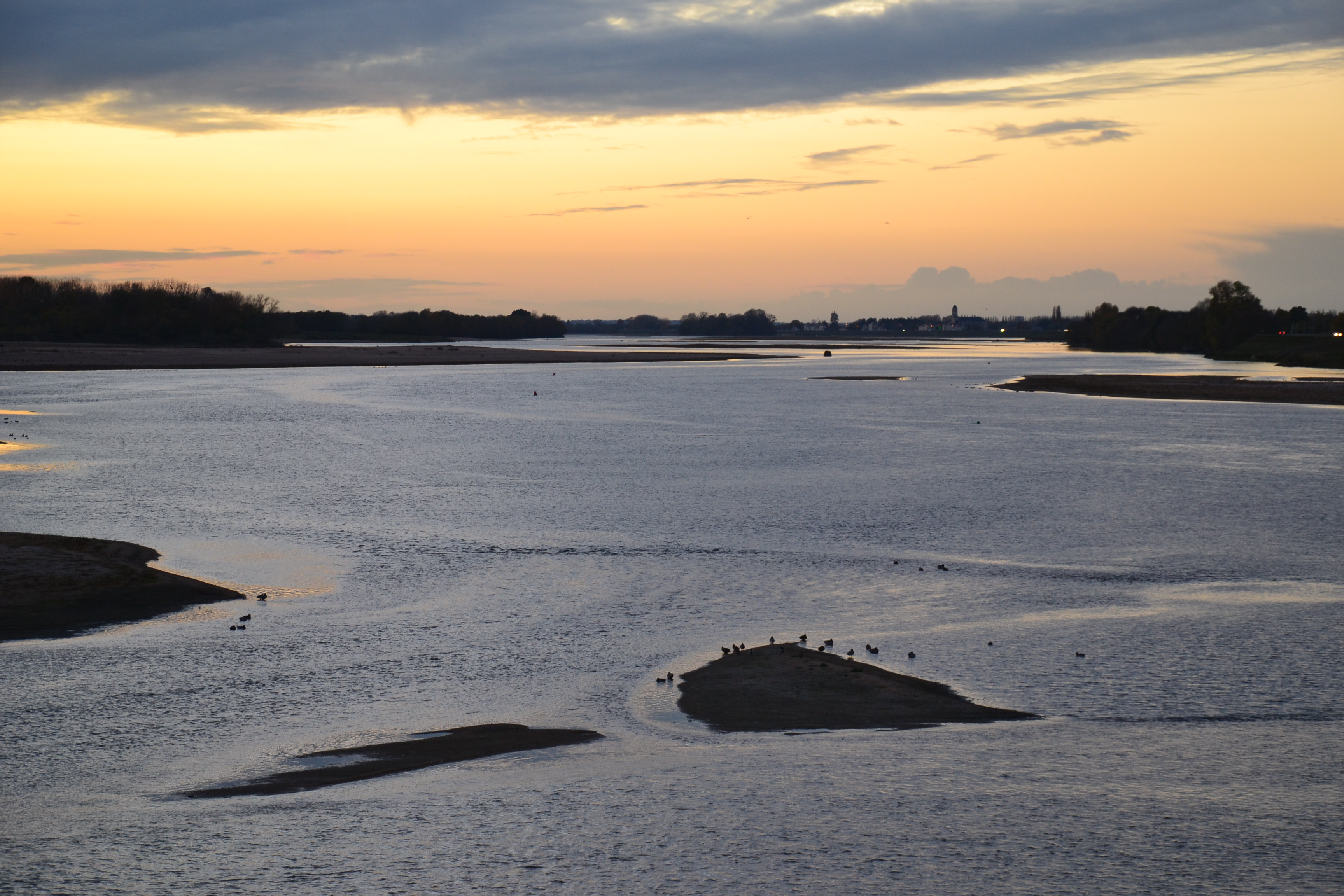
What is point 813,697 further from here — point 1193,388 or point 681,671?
point 1193,388

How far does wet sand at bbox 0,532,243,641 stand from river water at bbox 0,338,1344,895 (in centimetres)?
84

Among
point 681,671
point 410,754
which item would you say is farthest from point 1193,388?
point 410,754

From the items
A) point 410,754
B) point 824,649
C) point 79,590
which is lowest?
point 410,754

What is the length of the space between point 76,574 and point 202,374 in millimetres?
118038

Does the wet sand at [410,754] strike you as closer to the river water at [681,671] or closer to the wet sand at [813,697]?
the river water at [681,671]

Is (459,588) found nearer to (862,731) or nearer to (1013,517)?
(862,731)

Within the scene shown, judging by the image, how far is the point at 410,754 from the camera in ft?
44.2

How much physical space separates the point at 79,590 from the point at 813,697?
14.2 metres

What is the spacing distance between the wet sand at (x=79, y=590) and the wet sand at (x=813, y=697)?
1064cm

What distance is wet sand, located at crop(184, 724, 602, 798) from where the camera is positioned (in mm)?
12312

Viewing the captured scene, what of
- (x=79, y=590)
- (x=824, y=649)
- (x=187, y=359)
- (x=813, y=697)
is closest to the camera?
(x=813, y=697)

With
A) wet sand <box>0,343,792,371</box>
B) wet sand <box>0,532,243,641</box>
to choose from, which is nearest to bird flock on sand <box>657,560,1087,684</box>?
wet sand <box>0,532,243,641</box>

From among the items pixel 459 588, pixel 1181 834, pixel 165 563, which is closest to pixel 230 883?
pixel 1181 834

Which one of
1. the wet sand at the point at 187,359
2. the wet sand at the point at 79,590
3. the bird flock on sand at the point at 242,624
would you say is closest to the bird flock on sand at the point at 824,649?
the bird flock on sand at the point at 242,624
